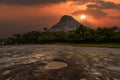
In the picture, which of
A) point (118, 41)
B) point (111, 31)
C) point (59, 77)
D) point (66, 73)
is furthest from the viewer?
point (111, 31)

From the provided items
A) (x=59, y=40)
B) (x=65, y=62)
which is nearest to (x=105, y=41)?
(x=59, y=40)

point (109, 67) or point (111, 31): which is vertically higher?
point (111, 31)

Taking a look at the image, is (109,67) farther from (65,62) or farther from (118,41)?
(118,41)

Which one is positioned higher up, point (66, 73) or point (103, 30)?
point (103, 30)

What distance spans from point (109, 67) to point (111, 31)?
93680mm

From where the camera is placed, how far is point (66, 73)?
28.2 meters

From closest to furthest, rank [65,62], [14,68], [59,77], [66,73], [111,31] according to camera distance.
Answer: [59,77] → [66,73] → [14,68] → [65,62] → [111,31]

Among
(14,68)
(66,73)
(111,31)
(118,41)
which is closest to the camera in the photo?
(66,73)

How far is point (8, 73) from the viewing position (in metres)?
29.8

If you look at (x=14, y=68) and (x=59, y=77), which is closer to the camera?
(x=59, y=77)

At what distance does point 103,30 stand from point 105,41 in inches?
682

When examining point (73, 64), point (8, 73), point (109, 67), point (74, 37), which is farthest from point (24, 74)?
point (74, 37)

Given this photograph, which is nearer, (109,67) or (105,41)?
(109,67)

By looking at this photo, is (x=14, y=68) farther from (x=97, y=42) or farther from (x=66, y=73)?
(x=97, y=42)
